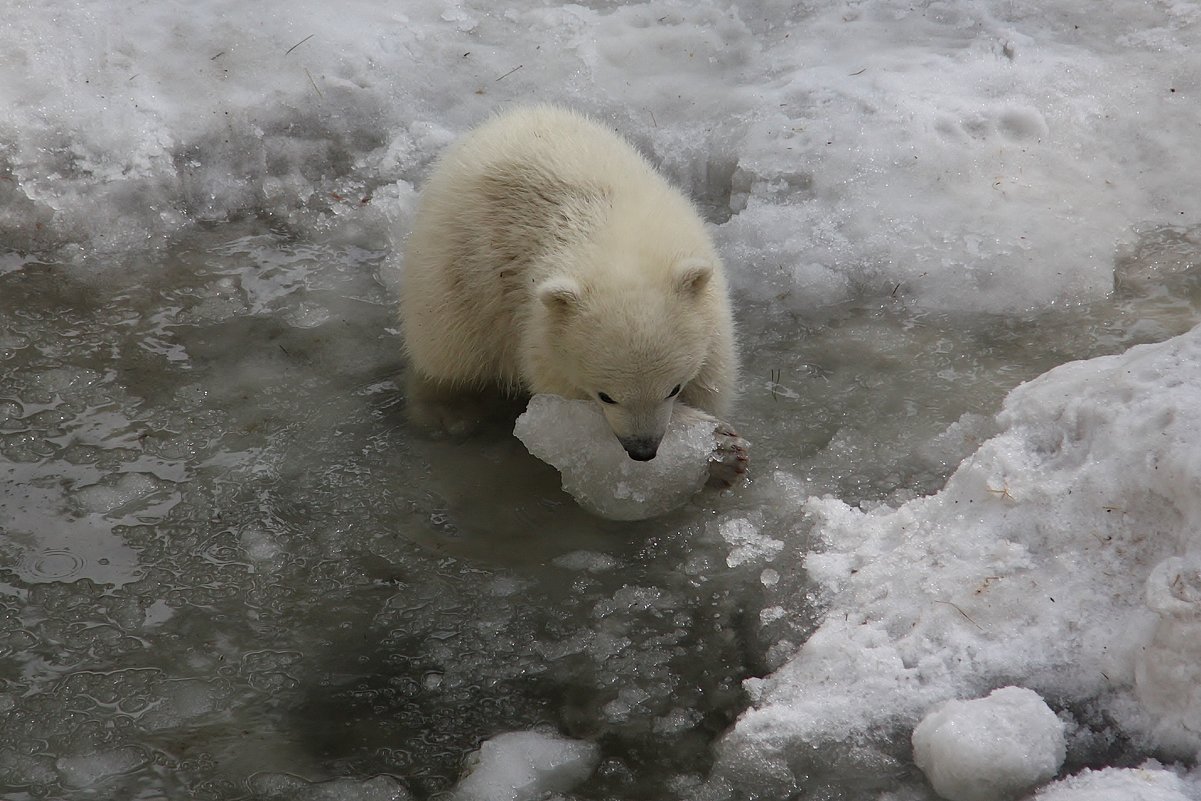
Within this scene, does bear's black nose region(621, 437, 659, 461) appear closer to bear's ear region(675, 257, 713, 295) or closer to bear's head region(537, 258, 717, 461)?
bear's head region(537, 258, 717, 461)

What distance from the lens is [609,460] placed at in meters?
4.36

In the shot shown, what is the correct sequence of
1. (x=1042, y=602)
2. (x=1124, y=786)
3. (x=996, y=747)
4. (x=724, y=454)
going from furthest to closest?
(x=724, y=454)
(x=1042, y=602)
(x=996, y=747)
(x=1124, y=786)

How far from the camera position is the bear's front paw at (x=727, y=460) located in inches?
172

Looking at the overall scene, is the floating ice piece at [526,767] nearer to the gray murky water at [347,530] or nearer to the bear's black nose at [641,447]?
the gray murky water at [347,530]

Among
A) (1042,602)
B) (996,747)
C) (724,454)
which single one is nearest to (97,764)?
(724,454)

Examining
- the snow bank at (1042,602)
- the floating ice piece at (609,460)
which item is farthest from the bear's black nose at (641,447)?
the snow bank at (1042,602)

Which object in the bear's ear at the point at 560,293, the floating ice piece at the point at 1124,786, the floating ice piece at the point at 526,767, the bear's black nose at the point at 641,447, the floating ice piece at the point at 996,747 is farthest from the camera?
the bear's black nose at the point at 641,447

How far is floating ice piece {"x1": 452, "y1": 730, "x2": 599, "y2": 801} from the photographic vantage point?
10.5 feet

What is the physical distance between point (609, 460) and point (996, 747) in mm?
1887

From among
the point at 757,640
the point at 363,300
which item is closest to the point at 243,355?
the point at 363,300

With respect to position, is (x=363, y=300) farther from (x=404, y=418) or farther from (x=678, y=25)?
(x=678, y=25)

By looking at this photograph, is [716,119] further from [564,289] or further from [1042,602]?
[1042,602]

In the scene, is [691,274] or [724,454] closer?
[691,274]

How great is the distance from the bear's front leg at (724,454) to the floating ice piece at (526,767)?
1381mm
